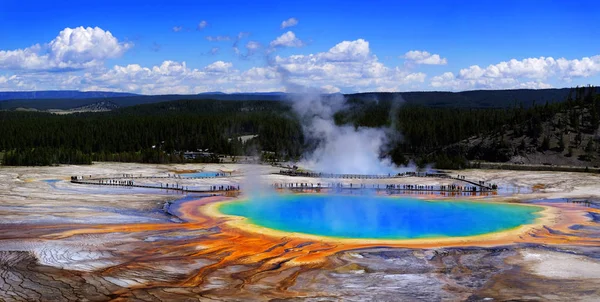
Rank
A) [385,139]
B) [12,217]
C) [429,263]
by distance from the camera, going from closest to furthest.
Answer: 1. [429,263]
2. [12,217]
3. [385,139]

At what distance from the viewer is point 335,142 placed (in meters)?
66.2

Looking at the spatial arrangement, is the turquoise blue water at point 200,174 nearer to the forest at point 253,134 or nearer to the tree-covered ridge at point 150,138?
the forest at point 253,134

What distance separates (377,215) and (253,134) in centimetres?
6746

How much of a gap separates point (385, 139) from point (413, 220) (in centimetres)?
4548

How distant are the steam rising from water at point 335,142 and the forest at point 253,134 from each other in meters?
2.02

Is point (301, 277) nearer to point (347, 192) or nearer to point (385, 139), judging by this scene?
point (347, 192)

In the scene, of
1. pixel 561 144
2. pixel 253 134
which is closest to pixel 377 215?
pixel 561 144

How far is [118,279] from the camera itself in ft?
63.1

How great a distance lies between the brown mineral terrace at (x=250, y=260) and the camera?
18156mm

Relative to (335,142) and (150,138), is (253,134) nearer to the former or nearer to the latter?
(150,138)

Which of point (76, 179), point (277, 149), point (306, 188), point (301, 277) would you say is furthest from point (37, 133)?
point (301, 277)

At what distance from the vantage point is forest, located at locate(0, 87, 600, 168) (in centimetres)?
6756

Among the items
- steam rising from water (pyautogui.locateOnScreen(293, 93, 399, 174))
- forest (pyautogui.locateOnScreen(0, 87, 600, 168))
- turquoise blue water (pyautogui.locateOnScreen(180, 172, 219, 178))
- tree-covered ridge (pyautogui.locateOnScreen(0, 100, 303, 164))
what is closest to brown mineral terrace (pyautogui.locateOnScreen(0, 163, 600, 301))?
turquoise blue water (pyautogui.locateOnScreen(180, 172, 219, 178))

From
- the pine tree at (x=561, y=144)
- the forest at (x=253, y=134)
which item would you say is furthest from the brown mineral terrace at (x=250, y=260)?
the forest at (x=253, y=134)
